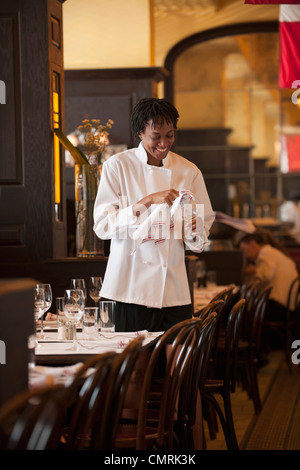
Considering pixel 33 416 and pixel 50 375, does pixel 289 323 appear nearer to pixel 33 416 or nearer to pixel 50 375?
pixel 50 375

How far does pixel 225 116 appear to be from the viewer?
42.2 ft

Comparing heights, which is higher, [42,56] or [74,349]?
[42,56]

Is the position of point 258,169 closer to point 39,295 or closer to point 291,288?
point 291,288

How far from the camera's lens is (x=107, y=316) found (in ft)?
11.3

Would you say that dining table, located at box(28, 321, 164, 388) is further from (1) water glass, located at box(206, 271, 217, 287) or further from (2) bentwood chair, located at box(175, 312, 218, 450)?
(1) water glass, located at box(206, 271, 217, 287)

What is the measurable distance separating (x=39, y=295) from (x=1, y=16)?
220 cm

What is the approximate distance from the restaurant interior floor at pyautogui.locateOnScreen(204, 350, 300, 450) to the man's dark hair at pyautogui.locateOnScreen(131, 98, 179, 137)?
2.26m

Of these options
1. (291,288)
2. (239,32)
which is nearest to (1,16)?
(291,288)

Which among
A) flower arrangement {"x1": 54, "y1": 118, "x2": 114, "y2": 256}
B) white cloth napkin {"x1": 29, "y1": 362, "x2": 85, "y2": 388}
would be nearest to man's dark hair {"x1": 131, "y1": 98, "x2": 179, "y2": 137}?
flower arrangement {"x1": 54, "y1": 118, "x2": 114, "y2": 256}

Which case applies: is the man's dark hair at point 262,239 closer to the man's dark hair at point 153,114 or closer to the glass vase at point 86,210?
the glass vase at point 86,210

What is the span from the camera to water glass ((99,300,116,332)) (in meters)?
3.43

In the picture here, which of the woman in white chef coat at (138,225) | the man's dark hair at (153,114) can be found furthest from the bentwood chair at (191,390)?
the man's dark hair at (153,114)

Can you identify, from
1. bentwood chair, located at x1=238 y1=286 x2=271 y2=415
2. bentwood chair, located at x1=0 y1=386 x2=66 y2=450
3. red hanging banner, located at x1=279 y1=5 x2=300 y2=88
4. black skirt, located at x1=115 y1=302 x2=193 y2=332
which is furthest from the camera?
red hanging banner, located at x1=279 y1=5 x2=300 y2=88
